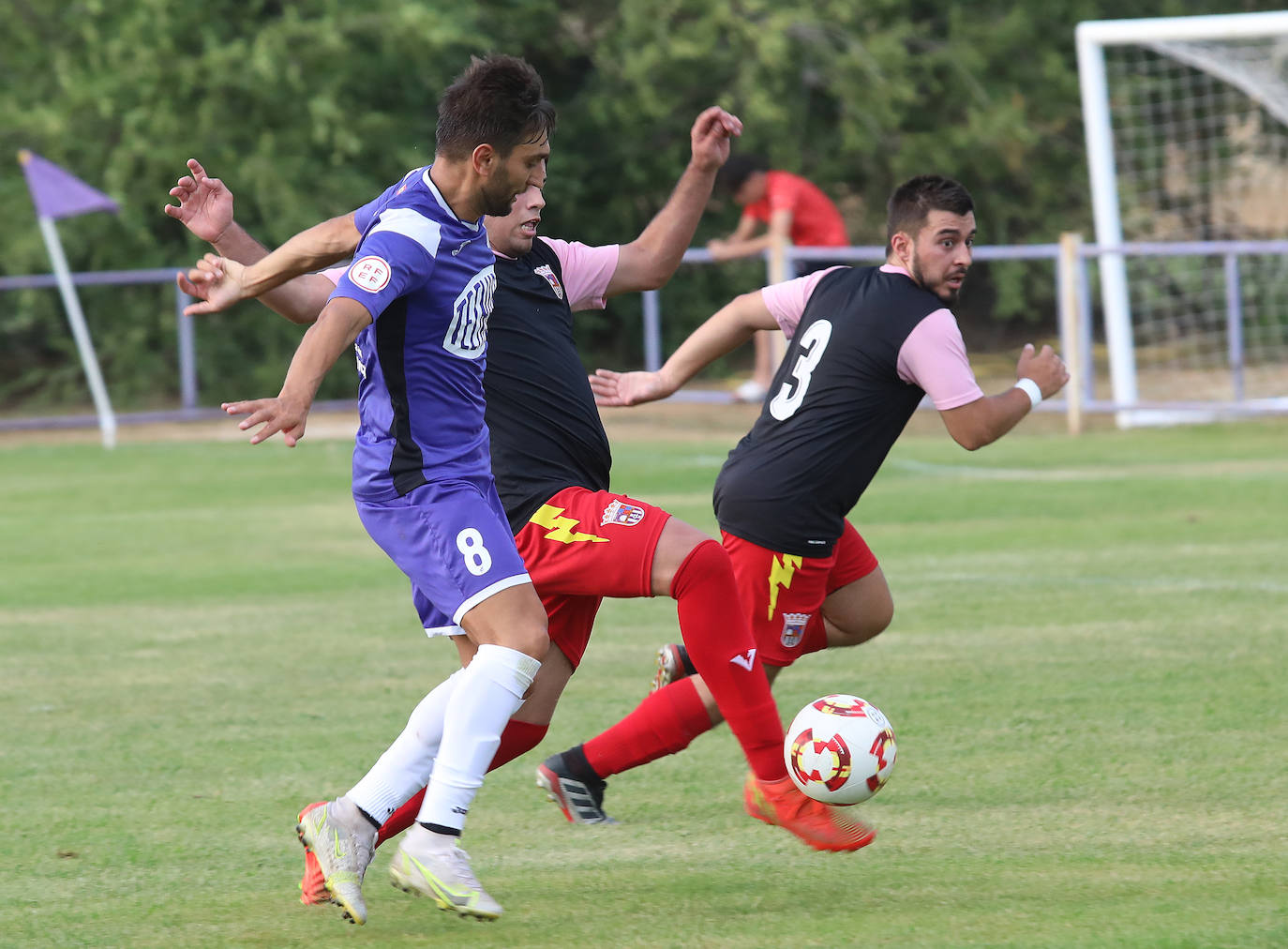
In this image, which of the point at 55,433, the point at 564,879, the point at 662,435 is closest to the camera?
the point at 564,879

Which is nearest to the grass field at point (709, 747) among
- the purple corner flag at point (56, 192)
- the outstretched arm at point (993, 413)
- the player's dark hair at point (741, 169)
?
the outstretched arm at point (993, 413)

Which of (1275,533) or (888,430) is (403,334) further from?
(1275,533)

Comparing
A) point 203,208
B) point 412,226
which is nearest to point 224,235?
point 203,208

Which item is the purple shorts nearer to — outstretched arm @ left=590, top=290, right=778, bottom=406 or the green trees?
outstretched arm @ left=590, top=290, right=778, bottom=406

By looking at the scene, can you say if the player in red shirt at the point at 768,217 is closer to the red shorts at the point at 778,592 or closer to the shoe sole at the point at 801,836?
the red shorts at the point at 778,592

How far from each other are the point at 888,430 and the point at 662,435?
12576 mm

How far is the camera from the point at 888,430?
548 cm

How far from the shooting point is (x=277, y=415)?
3.90 m

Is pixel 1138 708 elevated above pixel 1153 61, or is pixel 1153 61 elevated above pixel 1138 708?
pixel 1153 61

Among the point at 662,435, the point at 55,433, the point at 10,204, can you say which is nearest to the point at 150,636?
the point at 662,435

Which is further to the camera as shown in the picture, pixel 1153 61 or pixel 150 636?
pixel 1153 61

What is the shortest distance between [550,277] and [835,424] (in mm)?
930

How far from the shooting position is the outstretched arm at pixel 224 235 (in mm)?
4688

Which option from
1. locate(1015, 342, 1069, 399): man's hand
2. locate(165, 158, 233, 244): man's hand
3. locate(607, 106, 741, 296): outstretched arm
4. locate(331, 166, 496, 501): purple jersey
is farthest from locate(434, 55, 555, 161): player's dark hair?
locate(1015, 342, 1069, 399): man's hand
